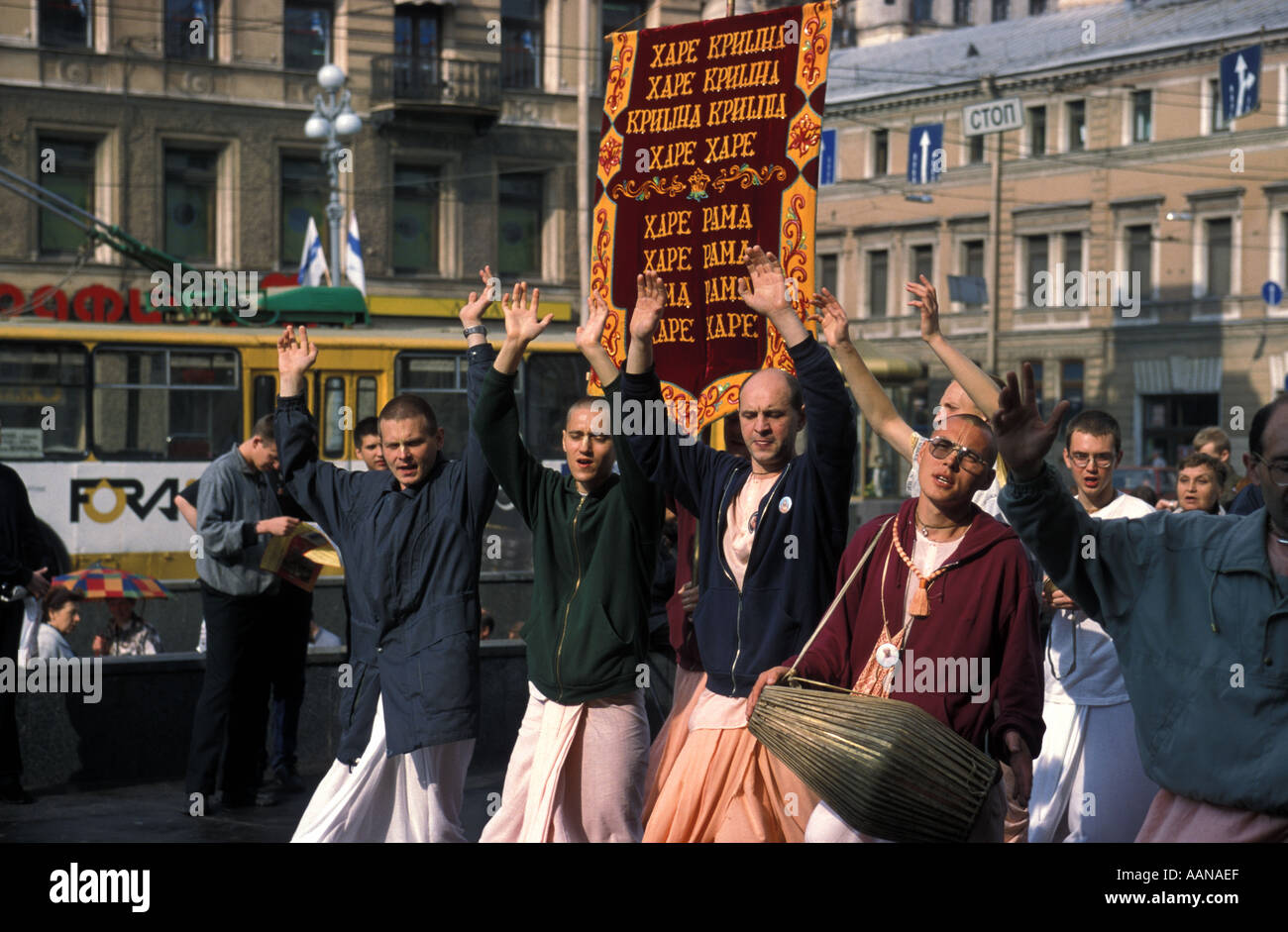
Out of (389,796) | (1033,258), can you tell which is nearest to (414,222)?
(1033,258)

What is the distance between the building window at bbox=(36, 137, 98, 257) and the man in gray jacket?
2444cm

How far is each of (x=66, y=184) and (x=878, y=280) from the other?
99.6 ft

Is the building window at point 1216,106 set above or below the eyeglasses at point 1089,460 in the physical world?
above

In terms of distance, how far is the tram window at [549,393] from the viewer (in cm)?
2070

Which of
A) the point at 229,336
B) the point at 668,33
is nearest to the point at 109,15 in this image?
the point at 229,336

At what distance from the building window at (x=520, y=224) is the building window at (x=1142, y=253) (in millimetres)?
20757

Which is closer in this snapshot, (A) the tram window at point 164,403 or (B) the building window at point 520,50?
(A) the tram window at point 164,403

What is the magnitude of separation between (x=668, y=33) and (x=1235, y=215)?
43.7 meters

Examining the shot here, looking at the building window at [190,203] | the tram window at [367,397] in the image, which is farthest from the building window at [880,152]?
the tram window at [367,397]

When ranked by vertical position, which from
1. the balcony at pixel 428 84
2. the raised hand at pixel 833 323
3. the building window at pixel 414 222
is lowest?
the raised hand at pixel 833 323

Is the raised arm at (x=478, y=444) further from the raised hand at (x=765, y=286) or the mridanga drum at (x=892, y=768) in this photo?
the mridanga drum at (x=892, y=768)

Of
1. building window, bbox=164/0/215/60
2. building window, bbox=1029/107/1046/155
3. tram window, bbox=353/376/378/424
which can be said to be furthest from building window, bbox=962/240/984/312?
tram window, bbox=353/376/378/424

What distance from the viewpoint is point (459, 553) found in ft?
22.7
